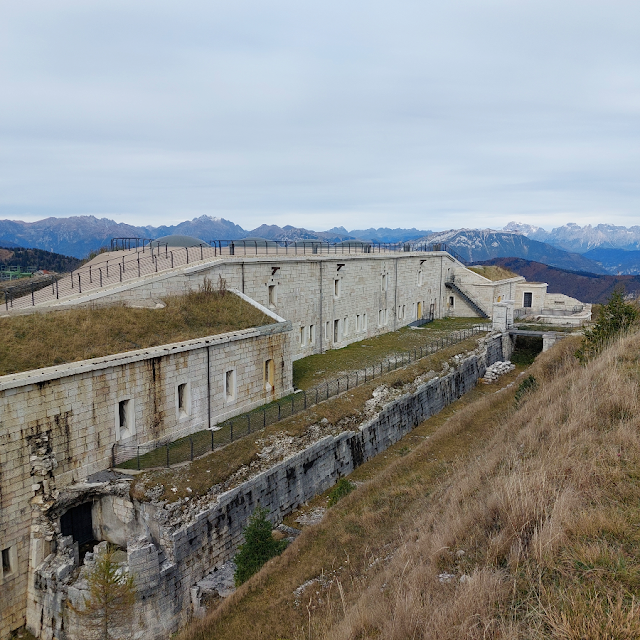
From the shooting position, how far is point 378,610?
7094mm

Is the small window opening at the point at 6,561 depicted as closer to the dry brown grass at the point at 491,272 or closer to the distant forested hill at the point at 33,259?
the dry brown grass at the point at 491,272

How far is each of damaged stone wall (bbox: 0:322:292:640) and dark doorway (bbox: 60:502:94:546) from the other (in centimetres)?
84

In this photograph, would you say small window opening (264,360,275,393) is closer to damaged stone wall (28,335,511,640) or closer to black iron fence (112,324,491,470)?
black iron fence (112,324,491,470)

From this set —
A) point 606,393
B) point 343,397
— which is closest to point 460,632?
point 606,393

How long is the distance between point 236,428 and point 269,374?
3732mm

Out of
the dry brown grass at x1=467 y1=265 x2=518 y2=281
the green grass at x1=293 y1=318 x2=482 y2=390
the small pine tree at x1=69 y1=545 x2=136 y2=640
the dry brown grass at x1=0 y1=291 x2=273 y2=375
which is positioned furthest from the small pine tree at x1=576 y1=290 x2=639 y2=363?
the dry brown grass at x1=467 y1=265 x2=518 y2=281

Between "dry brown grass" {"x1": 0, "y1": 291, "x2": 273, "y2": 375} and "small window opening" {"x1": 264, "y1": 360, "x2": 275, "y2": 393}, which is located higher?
"dry brown grass" {"x1": 0, "y1": 291, "x2": 273, "y2": 375}

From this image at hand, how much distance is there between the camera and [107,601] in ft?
40.5

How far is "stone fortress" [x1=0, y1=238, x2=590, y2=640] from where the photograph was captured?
13570mm

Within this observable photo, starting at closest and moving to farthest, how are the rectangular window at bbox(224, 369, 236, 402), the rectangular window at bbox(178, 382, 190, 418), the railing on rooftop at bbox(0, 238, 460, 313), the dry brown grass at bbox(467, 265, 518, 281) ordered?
1. the rectangular window at bbox(178, 382, 190, 418)
2. the rectangular window at bbox(224, 369, 236, 402)
3. the railing on rooftop at bbox(0, 238, 460, 313)
4. the dry brown grass at bbox(467, 265, 518, 281)

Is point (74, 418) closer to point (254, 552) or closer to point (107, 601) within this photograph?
point (107, 601)

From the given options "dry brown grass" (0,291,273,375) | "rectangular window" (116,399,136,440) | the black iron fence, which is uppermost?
"dry brown grass" (0,291,273,375)

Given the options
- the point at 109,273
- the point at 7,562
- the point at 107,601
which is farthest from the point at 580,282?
the point at 7,562

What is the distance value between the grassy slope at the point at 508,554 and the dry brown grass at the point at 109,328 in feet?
28.0
